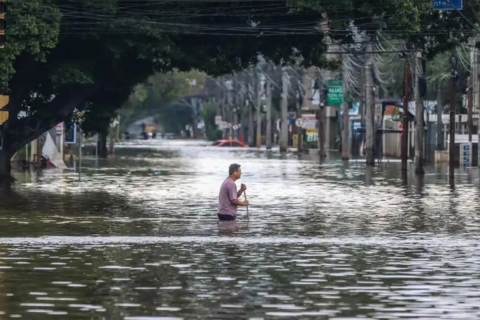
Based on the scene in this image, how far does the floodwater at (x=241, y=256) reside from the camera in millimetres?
16188

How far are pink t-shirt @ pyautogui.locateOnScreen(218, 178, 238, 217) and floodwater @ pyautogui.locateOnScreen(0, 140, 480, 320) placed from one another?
481 mm

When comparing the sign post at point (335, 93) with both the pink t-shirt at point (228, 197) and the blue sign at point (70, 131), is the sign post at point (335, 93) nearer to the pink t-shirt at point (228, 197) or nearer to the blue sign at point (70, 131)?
the blue sign at point (70, 131)

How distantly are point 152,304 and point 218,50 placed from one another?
3815 centimetres

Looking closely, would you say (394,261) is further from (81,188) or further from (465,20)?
(465,20)

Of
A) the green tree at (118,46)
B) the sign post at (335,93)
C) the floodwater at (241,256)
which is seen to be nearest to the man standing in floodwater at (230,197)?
the floodwater at (241,256)

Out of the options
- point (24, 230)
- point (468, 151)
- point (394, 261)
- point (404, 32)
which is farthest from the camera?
point (468, 151)

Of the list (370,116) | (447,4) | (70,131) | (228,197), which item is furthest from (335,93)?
(228,197)

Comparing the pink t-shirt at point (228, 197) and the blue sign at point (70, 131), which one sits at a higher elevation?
the blue sign at point (70, 131)

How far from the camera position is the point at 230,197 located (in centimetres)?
3036

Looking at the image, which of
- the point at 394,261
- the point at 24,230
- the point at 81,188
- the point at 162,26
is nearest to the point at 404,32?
the point at 162,26

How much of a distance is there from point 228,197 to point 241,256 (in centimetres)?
789

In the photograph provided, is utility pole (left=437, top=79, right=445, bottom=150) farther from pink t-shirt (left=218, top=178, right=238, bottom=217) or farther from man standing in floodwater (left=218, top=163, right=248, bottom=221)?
pink t-shirt (left=218, top=178, right=238, bottom=217)

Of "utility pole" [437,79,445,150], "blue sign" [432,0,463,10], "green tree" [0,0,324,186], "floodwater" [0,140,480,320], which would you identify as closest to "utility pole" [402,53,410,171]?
"green tree" [0,0,324,186]

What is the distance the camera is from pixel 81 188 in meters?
48.1
